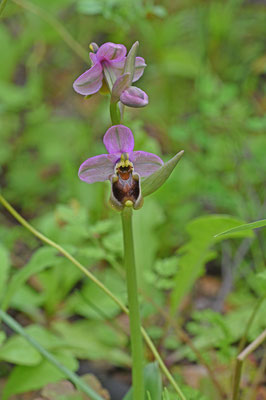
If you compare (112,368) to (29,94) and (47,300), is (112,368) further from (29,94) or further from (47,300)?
(29,94)

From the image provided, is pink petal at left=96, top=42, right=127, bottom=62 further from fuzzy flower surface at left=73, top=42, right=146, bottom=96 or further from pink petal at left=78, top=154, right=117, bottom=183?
pink petal at left=78, top=154, right=117, bottom=183

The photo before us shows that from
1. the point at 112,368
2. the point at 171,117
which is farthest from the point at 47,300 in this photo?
the point at 171,117

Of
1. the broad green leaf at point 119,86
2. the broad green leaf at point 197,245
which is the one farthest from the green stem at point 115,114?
the broad green leaf at point 197,245

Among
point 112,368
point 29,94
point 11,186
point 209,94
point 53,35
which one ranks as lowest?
point 112,368

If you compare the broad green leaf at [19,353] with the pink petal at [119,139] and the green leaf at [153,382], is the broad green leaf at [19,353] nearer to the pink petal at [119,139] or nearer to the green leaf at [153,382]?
the green leaf at [153,382]

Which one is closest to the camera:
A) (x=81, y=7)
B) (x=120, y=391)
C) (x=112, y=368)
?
(x=120, y=391)

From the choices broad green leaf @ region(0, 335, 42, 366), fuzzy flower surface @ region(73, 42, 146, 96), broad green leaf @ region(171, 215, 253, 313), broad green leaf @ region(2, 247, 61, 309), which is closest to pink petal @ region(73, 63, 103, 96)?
fuzzy flower surface @ region(73, 42, 146, 96)
